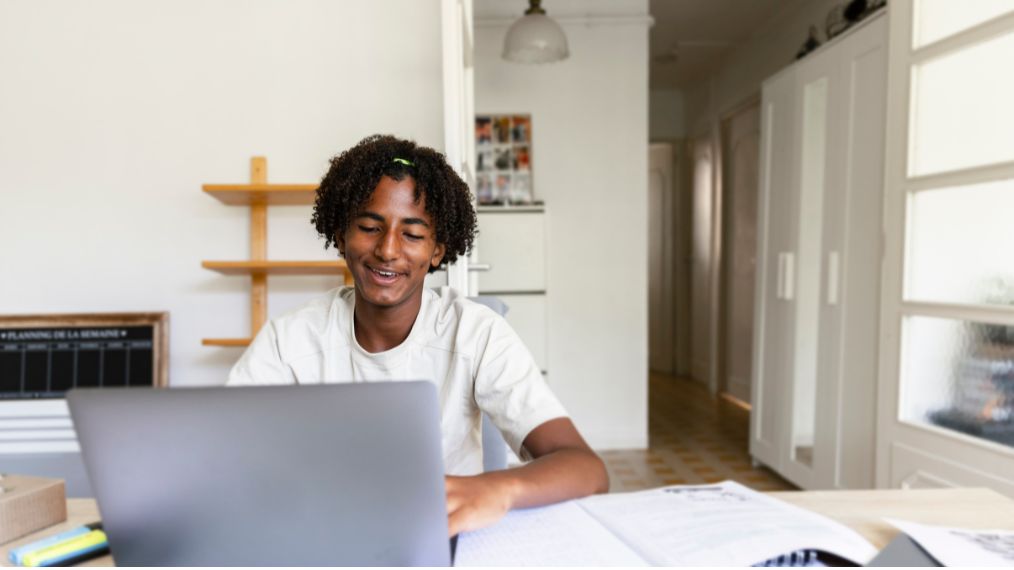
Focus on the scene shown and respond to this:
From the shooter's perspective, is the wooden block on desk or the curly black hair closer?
the wooden block on desk


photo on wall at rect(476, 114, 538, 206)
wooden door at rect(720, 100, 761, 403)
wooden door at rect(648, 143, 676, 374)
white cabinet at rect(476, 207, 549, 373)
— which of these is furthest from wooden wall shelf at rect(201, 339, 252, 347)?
wooden door at rect(648, 143, 676, 374)

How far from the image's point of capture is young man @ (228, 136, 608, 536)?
3.57 ft

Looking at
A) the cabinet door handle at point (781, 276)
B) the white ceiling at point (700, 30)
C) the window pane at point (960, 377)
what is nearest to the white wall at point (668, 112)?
the white ceiling at point (700, 30)

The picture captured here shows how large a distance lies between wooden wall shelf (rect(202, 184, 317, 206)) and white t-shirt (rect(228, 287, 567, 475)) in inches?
35.4

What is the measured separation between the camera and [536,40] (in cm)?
307

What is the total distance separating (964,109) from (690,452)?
2.29 metres

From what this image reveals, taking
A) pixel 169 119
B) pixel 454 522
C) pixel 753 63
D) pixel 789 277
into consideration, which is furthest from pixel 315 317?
pixel 753 63

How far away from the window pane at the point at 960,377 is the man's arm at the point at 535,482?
5.13 ft

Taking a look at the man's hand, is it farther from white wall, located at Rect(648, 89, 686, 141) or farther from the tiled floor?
white wall, located at Rect(648, 89, 686, 141)

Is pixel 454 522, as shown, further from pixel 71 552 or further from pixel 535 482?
pixel 71 552

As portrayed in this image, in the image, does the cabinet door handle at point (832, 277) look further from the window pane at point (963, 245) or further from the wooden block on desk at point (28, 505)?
the wooden block on desk at point (28, 505)

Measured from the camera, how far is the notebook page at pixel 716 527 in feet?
2.27

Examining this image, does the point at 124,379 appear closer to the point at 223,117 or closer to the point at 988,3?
the point at 223,117

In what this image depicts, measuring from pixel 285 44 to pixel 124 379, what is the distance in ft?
3.76
